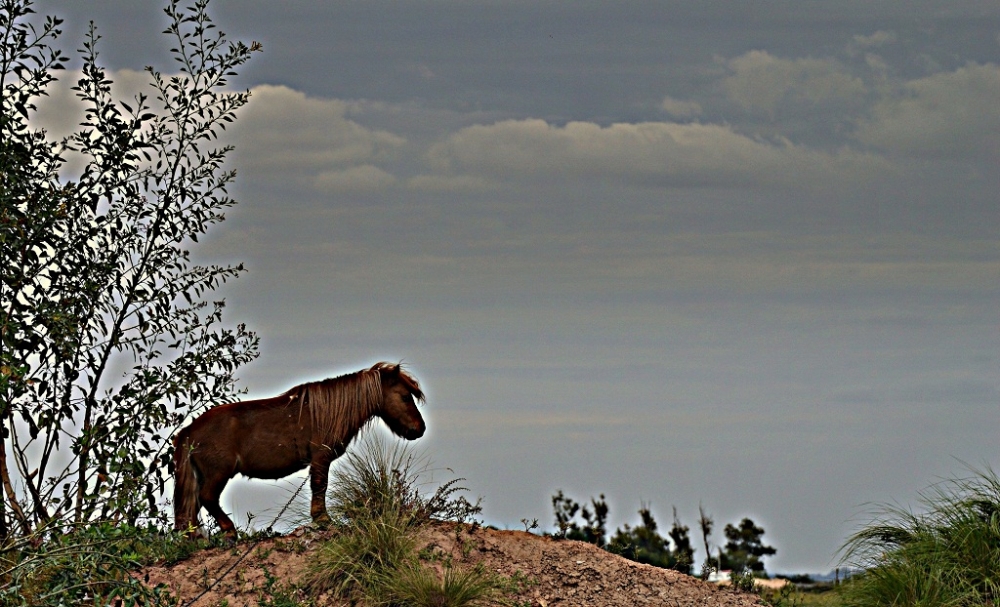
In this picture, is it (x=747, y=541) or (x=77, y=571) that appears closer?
(x=77, y=571)

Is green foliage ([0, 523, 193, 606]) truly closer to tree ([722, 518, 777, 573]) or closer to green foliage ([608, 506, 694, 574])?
green foliage ([608, 506, 694, 574])

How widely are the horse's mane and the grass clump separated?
295 millimetres

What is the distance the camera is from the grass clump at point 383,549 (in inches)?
348

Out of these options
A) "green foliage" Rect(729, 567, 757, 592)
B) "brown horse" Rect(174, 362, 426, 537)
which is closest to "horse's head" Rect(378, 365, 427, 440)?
"brown horse" Rect(174, 362, 426, 537)

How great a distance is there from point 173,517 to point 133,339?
180 cm

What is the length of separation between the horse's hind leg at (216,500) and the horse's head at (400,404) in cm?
165

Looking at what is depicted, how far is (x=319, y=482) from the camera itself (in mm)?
9789

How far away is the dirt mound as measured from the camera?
9.41 m

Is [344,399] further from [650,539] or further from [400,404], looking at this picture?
[650,539]

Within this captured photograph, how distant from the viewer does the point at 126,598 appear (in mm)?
7086

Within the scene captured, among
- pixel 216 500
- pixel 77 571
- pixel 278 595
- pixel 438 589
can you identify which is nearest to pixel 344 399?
pixel 216 500

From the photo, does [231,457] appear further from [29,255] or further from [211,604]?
[29,255]

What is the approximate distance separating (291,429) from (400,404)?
40.3 inches

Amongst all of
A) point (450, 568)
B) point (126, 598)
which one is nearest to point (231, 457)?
point (450, 568)
